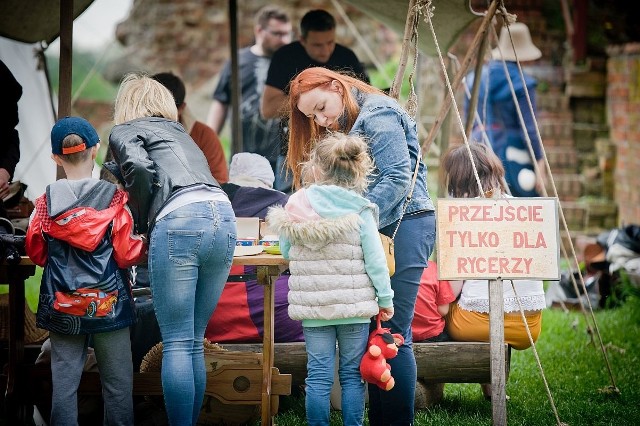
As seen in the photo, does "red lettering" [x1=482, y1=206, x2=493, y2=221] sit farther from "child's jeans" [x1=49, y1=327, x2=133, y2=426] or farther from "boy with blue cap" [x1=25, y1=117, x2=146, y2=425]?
"child's jeans" [x1=49, y1=327, x2=133, y2=426]

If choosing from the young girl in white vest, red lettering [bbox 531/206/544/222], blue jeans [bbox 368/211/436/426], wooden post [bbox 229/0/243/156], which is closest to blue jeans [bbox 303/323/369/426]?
the young girl in white vest

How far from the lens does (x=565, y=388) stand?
16.4ft

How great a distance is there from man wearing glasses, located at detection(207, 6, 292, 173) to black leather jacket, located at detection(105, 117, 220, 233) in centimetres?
360

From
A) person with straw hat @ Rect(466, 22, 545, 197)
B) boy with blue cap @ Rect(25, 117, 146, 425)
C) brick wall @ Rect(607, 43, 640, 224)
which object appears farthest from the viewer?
brick wall @ Rect(607, 43, 640, 224)

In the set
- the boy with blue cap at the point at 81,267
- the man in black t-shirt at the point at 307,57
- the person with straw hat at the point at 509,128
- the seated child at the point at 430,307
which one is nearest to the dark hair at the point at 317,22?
the man in black t-shirt at the point at 307,57

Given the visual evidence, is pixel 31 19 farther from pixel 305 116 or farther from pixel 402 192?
pixel 402 192

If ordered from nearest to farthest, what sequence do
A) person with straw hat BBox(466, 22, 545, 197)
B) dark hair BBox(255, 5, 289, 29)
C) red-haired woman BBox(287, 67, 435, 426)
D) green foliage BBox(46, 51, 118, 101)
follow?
red-haired woman BBox(287, 67, 435, 426) < person with straw hat BBox(466, 22, 545, 197) < dark hair BBox(255, 5, 289, 29) < green foliage BBox(46, 51, 118, 101)

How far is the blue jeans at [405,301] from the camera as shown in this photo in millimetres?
3764

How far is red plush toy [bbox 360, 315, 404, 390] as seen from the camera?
3.50 m

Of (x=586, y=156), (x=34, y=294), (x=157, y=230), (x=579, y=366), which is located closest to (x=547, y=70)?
(x=586, y=156)

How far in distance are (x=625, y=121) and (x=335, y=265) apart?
595cm

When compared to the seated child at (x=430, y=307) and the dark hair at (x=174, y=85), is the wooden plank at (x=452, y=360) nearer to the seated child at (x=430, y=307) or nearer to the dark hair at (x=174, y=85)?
the seated child at (x=430, y=307)

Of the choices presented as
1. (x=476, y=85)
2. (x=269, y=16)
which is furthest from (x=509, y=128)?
(x=269, y=16)

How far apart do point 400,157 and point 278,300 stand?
1144mm
